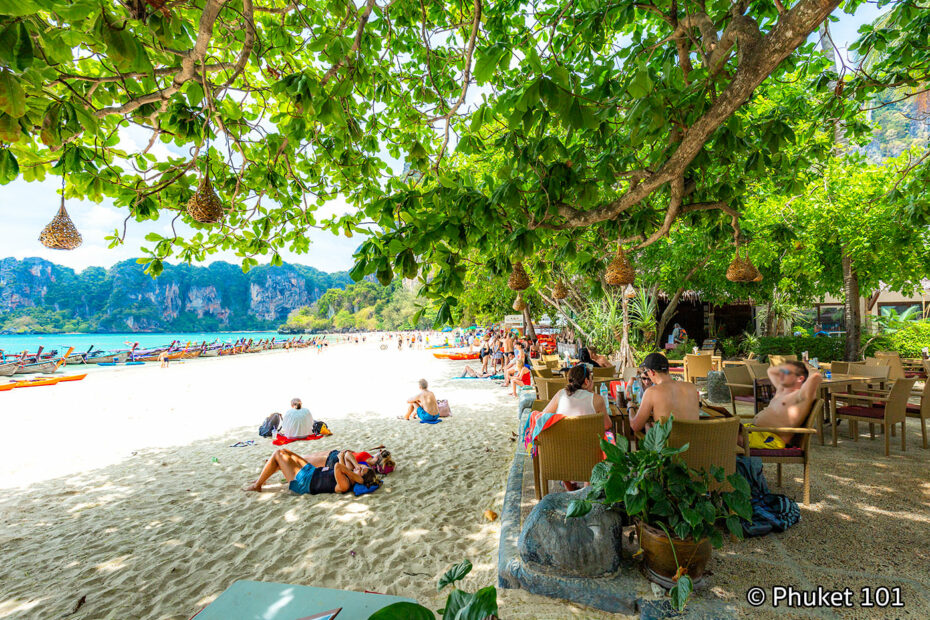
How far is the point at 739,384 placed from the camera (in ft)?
19.5

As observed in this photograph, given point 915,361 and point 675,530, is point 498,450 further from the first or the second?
point 915,361

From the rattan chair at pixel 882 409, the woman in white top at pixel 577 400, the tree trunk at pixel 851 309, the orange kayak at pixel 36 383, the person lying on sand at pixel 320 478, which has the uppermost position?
the tree trunk at pixel 851 309

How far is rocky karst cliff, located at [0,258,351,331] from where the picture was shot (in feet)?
293

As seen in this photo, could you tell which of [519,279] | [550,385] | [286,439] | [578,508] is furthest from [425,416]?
[578,508]

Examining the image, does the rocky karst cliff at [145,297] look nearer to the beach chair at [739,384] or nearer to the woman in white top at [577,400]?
the beach chair at [739,384]

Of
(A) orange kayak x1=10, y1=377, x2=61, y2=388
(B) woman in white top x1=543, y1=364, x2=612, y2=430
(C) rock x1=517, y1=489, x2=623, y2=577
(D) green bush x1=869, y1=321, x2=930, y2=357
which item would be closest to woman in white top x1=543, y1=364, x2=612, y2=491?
(B) woman in white top x1=543, y1=364, x2=612, y2=430

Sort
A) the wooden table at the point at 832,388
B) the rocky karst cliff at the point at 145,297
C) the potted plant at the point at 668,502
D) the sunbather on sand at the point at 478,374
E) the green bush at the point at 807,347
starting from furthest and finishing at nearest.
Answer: the rocky karst cliff at the point at 145,297
the sunbather on sand at the point at 478,374
the green bush at the point at 807,347
the wooden table at the point at 832,388
the potted plant at the point at 668,502

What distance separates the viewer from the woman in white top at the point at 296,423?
652 cm

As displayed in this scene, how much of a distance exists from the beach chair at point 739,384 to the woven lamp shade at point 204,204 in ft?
22.3

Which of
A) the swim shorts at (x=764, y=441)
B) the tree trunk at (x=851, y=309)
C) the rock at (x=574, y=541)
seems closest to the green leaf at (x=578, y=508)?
the rock at (x=574, y=541)

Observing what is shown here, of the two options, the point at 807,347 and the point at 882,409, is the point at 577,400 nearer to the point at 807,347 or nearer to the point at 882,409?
the point at 882,409

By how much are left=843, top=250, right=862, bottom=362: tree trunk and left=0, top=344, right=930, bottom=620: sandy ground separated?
162 inches

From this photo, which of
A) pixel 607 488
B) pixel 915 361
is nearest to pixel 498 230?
pixel 607 488

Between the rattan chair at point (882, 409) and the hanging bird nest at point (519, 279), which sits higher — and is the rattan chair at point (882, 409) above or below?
below
